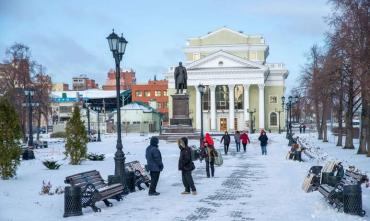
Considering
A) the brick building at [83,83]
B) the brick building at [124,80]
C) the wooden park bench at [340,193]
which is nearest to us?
the wooden park bench at [340,193]

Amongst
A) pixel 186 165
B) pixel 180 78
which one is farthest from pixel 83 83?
pixel 186 165

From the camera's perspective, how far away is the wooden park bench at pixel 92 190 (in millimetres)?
12062

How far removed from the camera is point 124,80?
167250 millimetres

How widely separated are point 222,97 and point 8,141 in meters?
81.6

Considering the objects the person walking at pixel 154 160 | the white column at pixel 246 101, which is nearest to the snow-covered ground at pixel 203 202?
the person walking at pixel 154 160

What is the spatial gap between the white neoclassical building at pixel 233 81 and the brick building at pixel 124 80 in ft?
188

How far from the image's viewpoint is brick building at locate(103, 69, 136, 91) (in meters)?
155

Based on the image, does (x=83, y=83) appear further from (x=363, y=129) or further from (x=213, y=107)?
(x=363, y=129)

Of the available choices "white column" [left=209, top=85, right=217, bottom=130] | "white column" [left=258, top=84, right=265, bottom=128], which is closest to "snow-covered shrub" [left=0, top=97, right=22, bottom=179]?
"white column" [left=209, top=85, right=217, bottom=130]

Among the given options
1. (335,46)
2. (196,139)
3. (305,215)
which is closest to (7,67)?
(196,139)

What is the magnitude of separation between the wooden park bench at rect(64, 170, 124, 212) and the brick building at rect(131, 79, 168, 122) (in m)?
111

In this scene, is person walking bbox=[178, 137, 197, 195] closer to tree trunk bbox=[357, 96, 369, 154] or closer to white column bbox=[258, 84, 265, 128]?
tree trunk bbox=[357, 96, 369, 154]

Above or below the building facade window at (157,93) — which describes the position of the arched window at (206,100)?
below

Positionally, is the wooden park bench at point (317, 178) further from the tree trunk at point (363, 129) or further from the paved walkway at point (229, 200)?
the tree trunk at point (363, 129)
